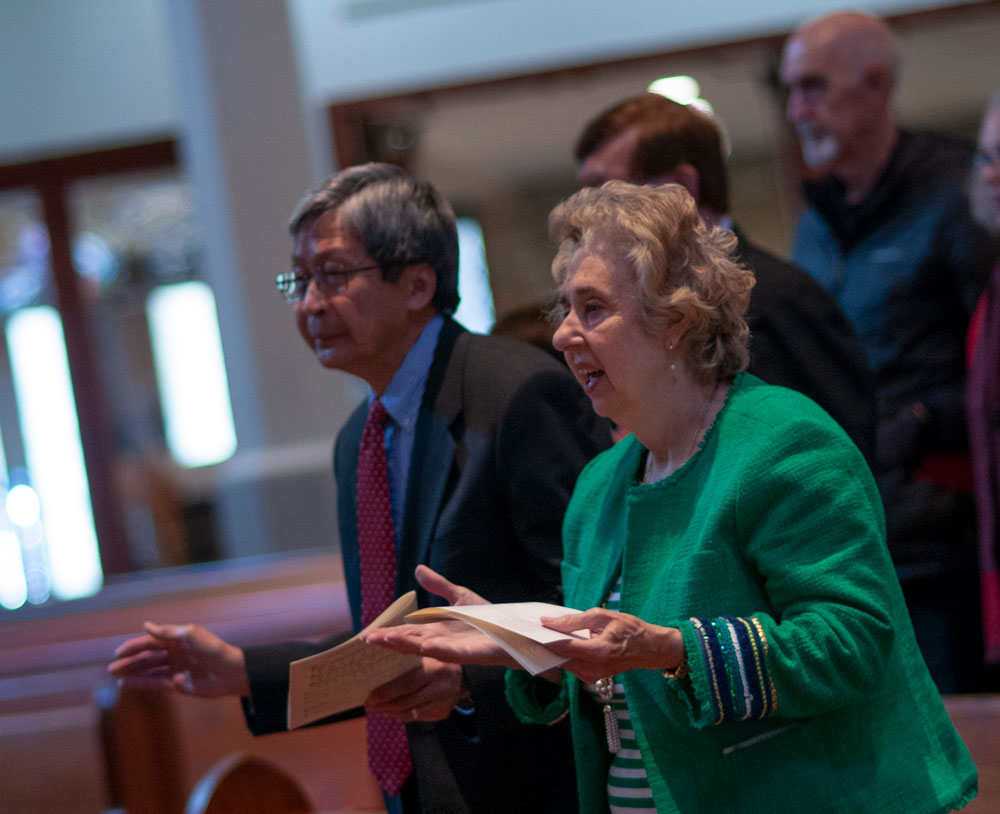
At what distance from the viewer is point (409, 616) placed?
1.38m

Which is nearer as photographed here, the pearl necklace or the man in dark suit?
the pearl necklace

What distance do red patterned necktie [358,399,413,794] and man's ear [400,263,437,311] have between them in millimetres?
236

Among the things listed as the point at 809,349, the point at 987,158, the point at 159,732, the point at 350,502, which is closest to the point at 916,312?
the point at 987,158

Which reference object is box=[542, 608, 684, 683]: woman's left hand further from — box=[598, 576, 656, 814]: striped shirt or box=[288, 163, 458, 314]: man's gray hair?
box=[288, 163, 458, 314]: man's gray hair

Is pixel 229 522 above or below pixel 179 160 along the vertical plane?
below

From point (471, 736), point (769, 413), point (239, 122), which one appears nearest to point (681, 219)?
point (769, 413)

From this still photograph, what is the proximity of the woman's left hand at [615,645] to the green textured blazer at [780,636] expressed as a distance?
0.09ft

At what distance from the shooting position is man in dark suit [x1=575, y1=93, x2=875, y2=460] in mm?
1866

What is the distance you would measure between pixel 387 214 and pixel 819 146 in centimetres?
135

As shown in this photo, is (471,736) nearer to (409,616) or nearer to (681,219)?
(409,616)

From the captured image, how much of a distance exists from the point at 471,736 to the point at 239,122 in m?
3.93

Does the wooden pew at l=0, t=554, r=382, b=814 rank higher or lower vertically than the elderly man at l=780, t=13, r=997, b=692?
lower

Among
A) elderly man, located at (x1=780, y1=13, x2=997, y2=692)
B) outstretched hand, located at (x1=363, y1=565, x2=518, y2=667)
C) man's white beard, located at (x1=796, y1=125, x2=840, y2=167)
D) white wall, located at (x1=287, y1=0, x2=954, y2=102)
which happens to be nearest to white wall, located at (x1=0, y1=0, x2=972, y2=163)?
white wall, located at (x1=287, y1=0, x2=954, y2=102)

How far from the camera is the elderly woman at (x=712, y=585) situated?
1.22 metres
